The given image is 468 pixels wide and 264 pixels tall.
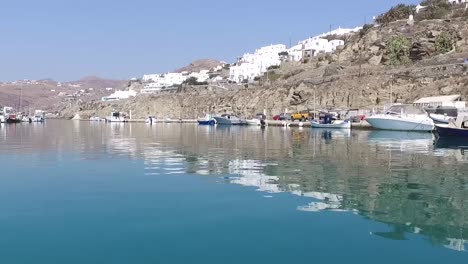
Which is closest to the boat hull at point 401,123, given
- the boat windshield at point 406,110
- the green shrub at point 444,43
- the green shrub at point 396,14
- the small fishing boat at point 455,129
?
the boat windshield at point 406,110

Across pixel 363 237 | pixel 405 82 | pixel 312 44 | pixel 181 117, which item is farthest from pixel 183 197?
pixel 312 44

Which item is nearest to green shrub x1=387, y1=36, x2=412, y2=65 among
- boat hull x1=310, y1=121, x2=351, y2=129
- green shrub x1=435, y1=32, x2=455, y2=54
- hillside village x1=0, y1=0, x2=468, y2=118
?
hillside village x1=0, y1=0, x2=468, y2=118

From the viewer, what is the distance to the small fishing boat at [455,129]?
39.1 meters

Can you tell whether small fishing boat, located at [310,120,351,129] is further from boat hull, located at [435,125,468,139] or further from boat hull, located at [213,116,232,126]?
boat hull, located at [213,116,232,126]

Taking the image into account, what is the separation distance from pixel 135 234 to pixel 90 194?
5314mm

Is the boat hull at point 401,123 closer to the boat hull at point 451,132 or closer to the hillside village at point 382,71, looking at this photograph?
the boat hull at point 451,132

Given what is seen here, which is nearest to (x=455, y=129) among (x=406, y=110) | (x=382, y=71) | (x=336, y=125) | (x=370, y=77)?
(x=406, y=110)

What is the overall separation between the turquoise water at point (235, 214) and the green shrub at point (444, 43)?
71.3 meters

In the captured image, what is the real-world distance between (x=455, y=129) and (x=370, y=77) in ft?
148

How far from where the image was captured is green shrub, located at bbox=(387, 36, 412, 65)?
86.4 metres

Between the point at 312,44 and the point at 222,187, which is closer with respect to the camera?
the point at 222,187

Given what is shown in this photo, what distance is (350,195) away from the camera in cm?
1390

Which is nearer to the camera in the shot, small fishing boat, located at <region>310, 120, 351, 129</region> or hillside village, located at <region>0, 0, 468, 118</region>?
small fishing boat, located at <region>310, 120, 351, 129</region>

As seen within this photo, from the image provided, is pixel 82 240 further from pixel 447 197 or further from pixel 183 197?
pixel 447 197
